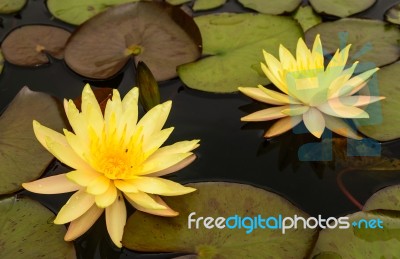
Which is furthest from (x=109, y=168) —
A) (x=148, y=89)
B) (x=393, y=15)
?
(x=393, y=15)

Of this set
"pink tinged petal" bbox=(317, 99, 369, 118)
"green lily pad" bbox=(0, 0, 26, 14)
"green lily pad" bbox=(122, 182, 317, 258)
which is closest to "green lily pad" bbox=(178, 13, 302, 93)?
"pink tinged petal" bbox=(317, 99, 369, 118)

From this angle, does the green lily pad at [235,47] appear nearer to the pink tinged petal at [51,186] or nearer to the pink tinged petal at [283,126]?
the pink tinged petal at [283,126]

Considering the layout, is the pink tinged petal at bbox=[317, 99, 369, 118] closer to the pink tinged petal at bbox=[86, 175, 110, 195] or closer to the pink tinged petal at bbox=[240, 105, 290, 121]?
the pink tinged petal at bbox=[240, 105, 290, 121]

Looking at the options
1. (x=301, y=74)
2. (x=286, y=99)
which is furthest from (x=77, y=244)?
(x=301, y=74)

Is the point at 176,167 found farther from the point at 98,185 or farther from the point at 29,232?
the point at 29,232

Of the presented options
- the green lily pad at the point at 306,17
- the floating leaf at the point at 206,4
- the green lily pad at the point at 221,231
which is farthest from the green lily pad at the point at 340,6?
the green lily pad at the point at 221,231
